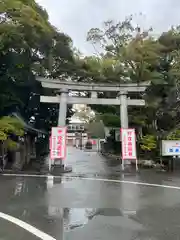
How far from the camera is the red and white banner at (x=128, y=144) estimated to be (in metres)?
15.6

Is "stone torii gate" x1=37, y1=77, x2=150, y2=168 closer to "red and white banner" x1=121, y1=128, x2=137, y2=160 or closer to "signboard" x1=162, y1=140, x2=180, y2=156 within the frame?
"red and white banner" x1=121, y1=128, x2=137, y2=160

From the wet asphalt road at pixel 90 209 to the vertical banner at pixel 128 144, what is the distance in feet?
11.5

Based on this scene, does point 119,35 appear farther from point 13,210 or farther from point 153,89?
point 13,210

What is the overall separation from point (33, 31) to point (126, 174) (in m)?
8.68

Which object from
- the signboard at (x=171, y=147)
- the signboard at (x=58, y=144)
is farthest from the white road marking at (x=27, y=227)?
the signboard at (x=171, y=147)

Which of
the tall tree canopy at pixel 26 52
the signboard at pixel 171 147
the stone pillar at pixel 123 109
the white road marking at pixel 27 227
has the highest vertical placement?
the tall tree canopy at pixel 26 52

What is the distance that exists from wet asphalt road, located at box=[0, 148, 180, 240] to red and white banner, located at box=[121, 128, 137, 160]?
3494 mm

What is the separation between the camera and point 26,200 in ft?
27.8

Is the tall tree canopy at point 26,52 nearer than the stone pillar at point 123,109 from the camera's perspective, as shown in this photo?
Yes

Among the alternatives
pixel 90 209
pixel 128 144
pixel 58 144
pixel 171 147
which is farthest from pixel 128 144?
pixel 90 209

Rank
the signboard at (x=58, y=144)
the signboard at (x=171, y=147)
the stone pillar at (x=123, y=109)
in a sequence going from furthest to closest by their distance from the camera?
1. the stone pillar at (x=123, y=109)
2. the signboard at (x=171, y=147)
3. the signboard at (x=58, y=144)

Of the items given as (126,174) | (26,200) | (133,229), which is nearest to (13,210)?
(26,200)

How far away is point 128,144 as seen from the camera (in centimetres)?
1570

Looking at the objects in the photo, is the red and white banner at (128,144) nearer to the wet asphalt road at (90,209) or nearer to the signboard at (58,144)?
the signboard at (58,144)
